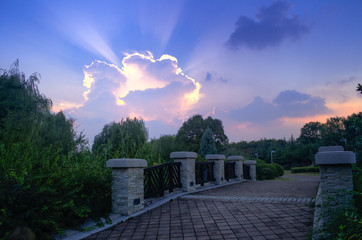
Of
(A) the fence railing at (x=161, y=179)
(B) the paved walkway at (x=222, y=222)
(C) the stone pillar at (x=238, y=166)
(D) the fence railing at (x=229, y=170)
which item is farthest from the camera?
(C) the stone pillar at (x=238, y=166)

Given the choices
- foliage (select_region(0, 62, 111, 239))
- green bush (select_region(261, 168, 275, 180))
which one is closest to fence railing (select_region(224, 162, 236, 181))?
green bush (select_region(261, 168, 275, 180))

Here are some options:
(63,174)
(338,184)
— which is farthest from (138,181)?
(338,184)

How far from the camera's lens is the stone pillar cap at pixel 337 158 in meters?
3.80

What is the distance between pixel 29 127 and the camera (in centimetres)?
1388

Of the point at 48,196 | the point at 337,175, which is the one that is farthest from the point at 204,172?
the point at 48,196

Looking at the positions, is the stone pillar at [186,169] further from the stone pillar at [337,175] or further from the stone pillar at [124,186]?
the stone pillar at [337,175]

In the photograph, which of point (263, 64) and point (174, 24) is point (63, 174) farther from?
point (263, 64)

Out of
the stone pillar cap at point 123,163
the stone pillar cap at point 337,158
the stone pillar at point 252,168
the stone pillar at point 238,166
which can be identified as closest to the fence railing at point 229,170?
the stone pillar at point 238,166

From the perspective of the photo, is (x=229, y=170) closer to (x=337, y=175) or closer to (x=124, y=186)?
(x=124, y=186)

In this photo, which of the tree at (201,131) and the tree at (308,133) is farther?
the tree at (308,133)

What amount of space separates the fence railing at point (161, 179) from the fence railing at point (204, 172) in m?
1.70

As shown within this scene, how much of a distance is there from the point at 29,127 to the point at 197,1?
11.4 metres

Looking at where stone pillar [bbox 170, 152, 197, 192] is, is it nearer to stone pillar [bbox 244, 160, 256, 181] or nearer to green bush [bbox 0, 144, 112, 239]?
green bush [bbox 0, 144, 112, 239]

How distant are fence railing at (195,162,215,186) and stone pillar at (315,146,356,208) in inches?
254
